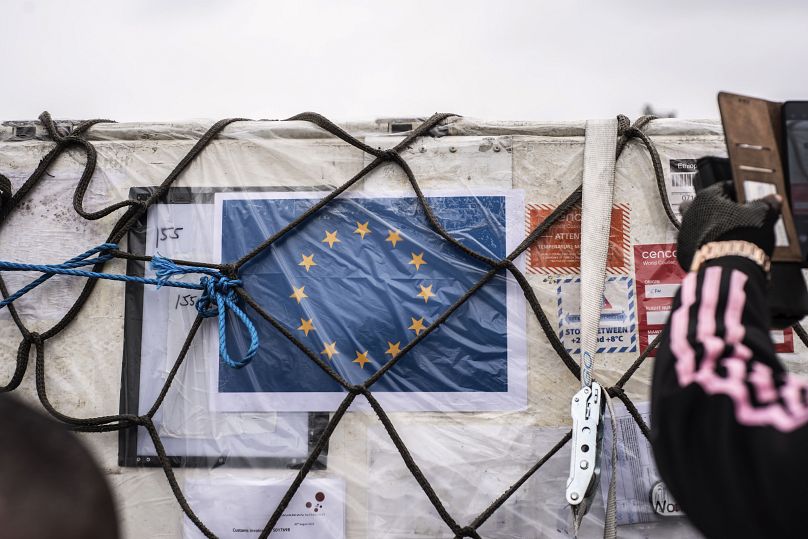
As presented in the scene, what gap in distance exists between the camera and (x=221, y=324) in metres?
1.70

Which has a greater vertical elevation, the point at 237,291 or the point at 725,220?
the point at 725,220

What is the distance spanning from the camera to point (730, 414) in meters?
0.85

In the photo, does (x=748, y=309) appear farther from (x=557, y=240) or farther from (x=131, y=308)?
(x=131, y=308)

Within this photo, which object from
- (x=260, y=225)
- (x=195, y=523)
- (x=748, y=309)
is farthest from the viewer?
(x=260, y=225)

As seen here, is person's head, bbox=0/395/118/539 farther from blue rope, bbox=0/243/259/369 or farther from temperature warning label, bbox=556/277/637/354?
temperature warning label, bbox=556/277/637/354

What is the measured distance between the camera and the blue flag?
1.71 m

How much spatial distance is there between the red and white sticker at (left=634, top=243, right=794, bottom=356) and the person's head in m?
1.32

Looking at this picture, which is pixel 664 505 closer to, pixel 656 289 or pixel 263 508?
pixel 656 289

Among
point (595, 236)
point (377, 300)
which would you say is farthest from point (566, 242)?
point (377, 300)

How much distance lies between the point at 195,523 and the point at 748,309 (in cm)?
130

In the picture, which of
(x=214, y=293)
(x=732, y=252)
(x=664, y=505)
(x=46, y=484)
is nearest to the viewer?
(x=46, y=484)

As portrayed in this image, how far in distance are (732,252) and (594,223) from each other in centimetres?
69

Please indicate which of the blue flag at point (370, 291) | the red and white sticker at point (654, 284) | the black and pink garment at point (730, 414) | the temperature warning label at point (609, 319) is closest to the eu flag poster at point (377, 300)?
the blue flag at point (370, 291)

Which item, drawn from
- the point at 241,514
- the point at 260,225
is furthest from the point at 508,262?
the point at 241,514
